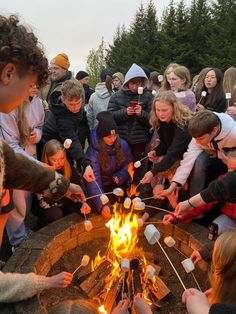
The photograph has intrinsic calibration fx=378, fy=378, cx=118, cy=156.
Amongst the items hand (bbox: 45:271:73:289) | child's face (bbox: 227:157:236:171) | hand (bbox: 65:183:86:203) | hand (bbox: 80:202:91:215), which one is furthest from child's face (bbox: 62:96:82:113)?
hand (bbox: 45:271:73:289)

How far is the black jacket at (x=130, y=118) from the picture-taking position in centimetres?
531

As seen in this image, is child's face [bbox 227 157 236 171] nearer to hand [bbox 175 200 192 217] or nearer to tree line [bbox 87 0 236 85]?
hand [bbox 175 200 192 217]

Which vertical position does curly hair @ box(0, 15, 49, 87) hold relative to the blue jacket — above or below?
above

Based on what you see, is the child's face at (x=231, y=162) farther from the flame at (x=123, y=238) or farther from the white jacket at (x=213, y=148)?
the flame at (x=123, y=238)

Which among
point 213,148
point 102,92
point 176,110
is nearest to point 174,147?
point 176,110

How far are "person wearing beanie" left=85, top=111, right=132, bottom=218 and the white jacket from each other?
2.59 feet

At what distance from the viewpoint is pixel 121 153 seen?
4824 millimetres

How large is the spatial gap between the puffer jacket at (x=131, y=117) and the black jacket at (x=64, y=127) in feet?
2.29

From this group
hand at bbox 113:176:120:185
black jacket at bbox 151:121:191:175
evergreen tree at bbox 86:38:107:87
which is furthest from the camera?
evergreen tree at bbox 86:38:107:87

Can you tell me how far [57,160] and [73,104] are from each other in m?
0.75

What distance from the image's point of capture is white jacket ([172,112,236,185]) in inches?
155

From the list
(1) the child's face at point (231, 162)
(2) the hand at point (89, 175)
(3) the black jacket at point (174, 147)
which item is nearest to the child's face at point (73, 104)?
(2) the hand at point (89, 175)

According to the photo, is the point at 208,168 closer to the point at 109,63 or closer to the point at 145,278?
the point at 145,278

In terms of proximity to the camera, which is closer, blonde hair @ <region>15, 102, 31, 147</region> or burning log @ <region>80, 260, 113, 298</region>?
burning log @ <region>80, 260, 113, 298</region>
